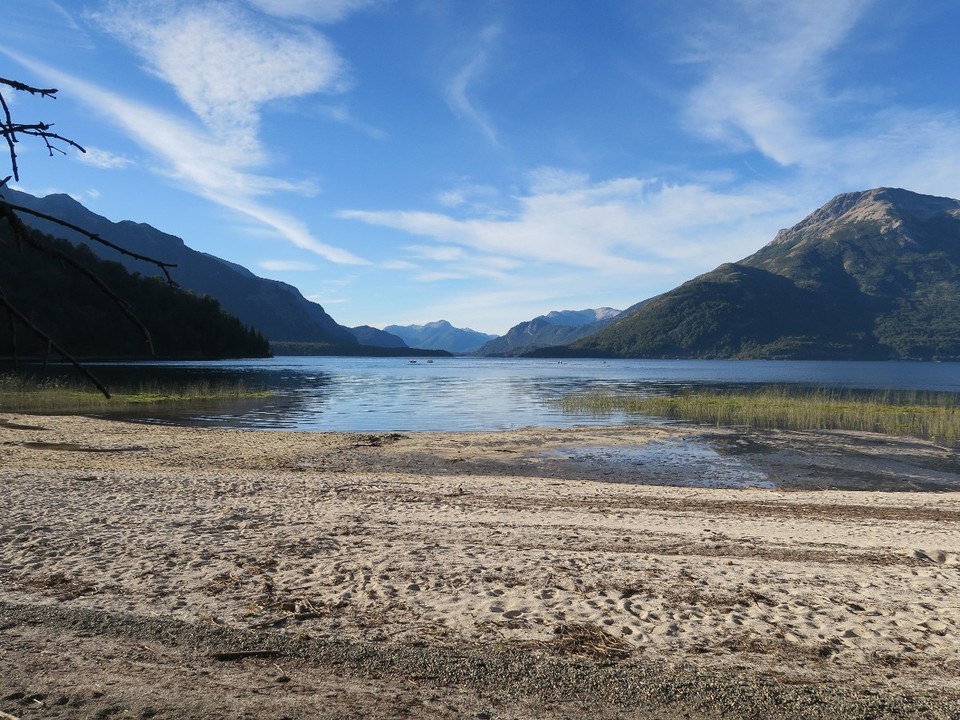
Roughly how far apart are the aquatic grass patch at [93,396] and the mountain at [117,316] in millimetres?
18053

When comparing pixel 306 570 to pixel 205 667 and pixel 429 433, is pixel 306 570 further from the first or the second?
pixel 429 433

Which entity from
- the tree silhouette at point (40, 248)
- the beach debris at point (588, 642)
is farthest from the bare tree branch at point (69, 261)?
the beach debris at point (588, 642)

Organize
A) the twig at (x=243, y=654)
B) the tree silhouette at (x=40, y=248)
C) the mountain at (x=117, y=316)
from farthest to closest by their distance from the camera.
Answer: the mountain at (x=117, y=316) < the twig at (x=243, y=654) < the tree silhouette at (x=40, y=248)

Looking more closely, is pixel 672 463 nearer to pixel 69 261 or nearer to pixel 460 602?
pixel 460 602

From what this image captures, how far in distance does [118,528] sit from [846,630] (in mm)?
11717

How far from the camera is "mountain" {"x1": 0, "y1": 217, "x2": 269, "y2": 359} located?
87.0 m

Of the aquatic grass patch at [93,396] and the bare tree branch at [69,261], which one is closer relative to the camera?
the bare tree branch at [69,261]

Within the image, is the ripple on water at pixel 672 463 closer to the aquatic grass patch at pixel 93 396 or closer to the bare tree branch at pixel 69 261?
the bare tree branch at pixel 69 261

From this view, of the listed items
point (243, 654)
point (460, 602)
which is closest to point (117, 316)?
point (460, 602)

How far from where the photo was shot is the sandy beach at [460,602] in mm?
6336

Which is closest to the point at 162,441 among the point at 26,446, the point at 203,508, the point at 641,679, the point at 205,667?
the point at 26,446

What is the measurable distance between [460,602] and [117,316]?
122 m

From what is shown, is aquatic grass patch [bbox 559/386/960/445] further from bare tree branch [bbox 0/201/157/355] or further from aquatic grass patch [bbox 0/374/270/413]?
bare tree branch [bbox 0/201/157/355]

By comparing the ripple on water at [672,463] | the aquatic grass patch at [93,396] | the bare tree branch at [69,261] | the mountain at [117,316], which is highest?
the mountain at [117,316]
